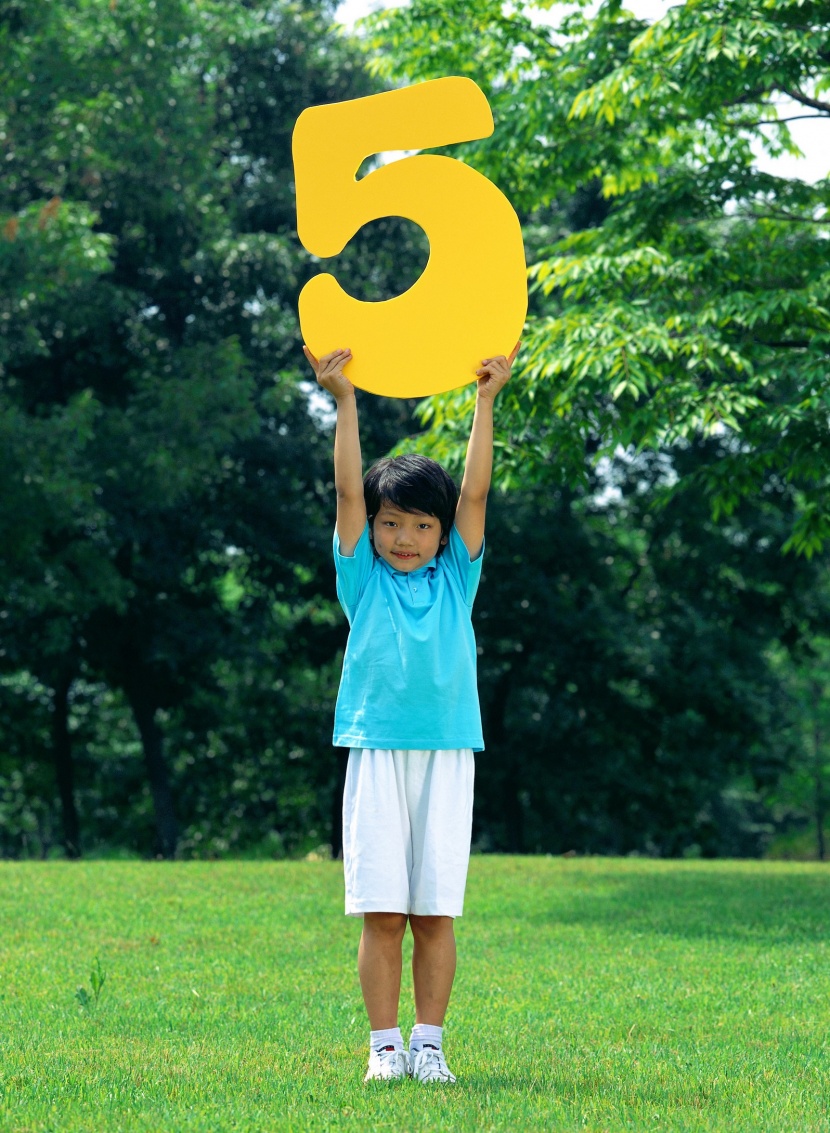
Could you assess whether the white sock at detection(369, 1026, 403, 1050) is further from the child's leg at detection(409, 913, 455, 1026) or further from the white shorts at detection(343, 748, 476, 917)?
the white shorts at detection(343, 748, 476, 917)

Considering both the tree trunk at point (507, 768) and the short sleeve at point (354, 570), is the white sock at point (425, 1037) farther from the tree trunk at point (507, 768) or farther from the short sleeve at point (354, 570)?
the tree trunk at point (507, 768)

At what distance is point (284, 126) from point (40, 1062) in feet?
64.1

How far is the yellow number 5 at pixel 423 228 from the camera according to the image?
4523 mm

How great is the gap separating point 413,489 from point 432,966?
150 cm

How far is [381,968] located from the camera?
4.07 metres

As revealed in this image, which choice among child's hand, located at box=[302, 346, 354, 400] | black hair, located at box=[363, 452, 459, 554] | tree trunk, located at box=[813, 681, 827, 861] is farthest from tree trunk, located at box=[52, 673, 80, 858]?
tree trunk, located at box=[813, 681, 827, 861]

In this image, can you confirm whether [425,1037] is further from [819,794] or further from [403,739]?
[819,794]

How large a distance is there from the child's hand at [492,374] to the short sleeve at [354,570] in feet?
2.18

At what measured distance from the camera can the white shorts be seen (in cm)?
399

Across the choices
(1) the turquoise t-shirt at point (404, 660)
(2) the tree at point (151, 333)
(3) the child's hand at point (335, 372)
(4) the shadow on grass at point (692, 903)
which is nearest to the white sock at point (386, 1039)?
(1) the turquoise t-shirt at point (404, 660)

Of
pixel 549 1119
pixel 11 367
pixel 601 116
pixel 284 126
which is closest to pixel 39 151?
pixel 11 367

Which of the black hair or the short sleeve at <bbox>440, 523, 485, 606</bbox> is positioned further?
the short sleeve at <bbox>440, 523, 485, 606</bbox>

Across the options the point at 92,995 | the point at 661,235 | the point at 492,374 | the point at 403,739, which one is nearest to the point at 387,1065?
the point at 403,739

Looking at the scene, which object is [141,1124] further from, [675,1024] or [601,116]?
[601,116]
